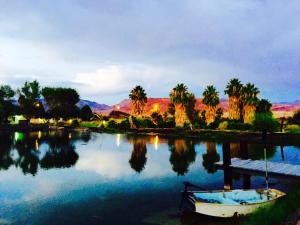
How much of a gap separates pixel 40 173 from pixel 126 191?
14.5 meters

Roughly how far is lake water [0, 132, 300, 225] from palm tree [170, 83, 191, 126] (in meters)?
40.8

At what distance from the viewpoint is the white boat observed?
2169 cm

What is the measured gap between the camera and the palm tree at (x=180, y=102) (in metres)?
103

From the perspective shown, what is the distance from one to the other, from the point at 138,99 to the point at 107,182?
95280 mm

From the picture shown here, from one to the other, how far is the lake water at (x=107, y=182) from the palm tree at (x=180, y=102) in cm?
4082

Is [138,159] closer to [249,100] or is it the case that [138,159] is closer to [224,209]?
[224,209]

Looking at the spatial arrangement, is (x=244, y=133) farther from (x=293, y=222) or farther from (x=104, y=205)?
(x=293, y=222)

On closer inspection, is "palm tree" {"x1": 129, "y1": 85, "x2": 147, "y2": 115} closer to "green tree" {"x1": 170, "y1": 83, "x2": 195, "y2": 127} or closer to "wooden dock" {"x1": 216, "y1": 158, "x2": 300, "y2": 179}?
"green tree" {"x1": 170, "y1": 83, "x2": 195, "y2": 127}

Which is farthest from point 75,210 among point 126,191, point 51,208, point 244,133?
point 244,133

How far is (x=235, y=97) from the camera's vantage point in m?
101

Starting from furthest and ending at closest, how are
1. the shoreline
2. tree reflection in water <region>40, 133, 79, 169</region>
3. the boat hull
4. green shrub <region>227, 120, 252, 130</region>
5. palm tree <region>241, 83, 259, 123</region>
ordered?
Result: palm tree <region>241, 83, 259, 123</region> → green shrub <region>227, 120, 252, 130</region> → the shoreline → tree reflection in water <region>40, 133, 79, 169</region> → the boat hull

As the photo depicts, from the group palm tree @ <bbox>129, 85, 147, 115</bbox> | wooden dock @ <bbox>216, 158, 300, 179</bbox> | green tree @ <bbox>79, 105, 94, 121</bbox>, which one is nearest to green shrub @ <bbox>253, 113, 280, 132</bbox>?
wooden dock @ <bbox>216, 158, 300, 179</bbox>

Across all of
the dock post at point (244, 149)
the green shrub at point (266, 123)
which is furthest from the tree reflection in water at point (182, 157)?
the green shrub at point (266, 123)

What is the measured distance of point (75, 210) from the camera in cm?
2588
